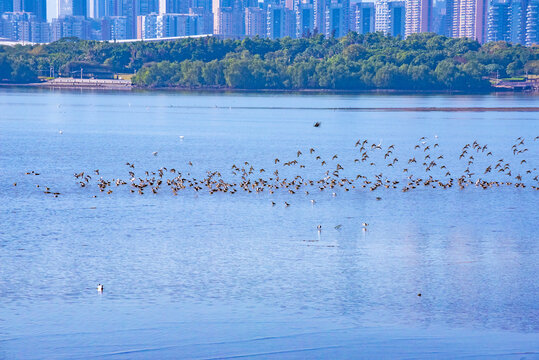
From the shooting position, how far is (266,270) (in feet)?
79.8

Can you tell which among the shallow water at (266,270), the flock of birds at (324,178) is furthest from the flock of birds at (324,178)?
the shallow water at (266,270)

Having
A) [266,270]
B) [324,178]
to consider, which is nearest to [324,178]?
[324,178]

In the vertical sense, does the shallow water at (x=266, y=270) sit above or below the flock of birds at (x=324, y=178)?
below

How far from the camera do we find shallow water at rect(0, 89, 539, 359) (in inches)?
749

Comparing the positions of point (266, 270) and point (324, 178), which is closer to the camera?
point (266, 270)

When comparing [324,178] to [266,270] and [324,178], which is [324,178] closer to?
[324,178]

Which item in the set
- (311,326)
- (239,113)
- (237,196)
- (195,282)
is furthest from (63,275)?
(239,113)

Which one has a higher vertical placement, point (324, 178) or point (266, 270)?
point (324, 178)

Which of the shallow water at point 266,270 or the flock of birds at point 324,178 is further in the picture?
the flock of birds at point 324,178

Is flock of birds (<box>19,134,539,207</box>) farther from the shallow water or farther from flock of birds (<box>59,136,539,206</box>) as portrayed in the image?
the shallow water

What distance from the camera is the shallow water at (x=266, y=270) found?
19.0m

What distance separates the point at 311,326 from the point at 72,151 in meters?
40.6

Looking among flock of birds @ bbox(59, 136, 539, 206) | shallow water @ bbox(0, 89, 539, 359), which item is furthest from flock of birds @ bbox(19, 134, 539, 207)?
shallow water @ bbox(0, 89, 539, 359)

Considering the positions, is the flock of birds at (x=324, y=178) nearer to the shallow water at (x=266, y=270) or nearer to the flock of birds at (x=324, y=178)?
the flock of birds at (x=324, y=178)
